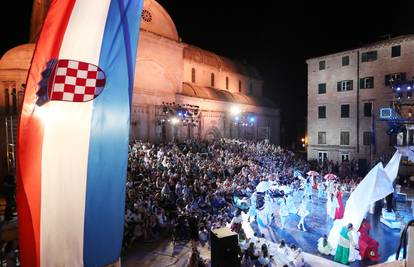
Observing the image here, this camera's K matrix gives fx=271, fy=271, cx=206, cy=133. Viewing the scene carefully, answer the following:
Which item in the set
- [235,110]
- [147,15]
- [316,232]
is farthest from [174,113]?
[316,232]

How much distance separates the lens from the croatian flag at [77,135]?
3.02m

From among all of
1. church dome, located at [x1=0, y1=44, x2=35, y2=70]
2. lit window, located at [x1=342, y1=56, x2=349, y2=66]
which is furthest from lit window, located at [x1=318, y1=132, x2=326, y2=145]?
church dome, located at [x1=0, y1=44, x2=35, y2=70]

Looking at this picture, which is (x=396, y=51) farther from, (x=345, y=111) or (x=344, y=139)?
(x=344, y=139)

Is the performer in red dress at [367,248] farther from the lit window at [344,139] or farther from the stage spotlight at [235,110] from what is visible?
the stage spotlight at [235,110]

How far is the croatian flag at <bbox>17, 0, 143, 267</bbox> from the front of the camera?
119 inches

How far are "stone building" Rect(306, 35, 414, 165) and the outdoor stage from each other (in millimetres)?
11963

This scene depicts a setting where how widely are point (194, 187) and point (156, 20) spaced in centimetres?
1737

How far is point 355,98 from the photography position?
90.8 ft

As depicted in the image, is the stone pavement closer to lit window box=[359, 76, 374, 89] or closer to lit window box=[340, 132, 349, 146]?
lit window box=[340, 132, 349, 146]

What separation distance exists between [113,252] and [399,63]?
97.8 feet

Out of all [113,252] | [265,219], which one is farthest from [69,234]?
[265,219]

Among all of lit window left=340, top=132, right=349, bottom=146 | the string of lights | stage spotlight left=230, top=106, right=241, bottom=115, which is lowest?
lit window left=340, top=132, right=349, bottom=146

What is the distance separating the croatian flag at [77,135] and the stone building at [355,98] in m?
25.3

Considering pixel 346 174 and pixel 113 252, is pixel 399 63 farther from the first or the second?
pixel 113 252
